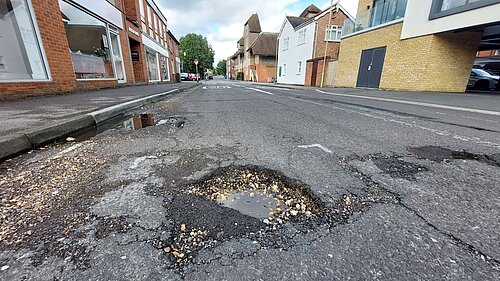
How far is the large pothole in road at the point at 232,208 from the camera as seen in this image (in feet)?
4.41

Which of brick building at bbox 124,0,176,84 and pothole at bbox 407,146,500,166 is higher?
brick building at bbox 124,0,176,84

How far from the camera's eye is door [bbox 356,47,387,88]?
49.0 feet

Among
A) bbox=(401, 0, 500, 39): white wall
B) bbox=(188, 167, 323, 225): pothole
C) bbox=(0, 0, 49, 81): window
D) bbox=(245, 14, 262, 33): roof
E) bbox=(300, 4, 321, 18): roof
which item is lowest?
bbox=(188, 167, 323, 225): pothole

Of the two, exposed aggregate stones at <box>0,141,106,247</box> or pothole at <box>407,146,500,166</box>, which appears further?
pothole at <box>407,146,500,166</box>

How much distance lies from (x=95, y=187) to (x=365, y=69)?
1841 centimetres

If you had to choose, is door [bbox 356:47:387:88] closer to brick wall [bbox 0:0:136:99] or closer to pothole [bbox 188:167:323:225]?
pothole [bbox 188:167:323:225]

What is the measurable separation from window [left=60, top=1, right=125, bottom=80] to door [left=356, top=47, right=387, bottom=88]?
53.4 ft

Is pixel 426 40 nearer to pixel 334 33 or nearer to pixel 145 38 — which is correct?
pixel 334 33

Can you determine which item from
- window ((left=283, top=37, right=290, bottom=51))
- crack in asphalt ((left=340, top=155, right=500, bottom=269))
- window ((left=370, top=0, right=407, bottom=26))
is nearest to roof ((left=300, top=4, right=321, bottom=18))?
window ((left=283, top=37, right=290, bottom=51))

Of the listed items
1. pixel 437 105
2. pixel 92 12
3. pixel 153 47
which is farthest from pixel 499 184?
pixel 153 47

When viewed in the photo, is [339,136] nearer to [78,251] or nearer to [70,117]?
[78,251]

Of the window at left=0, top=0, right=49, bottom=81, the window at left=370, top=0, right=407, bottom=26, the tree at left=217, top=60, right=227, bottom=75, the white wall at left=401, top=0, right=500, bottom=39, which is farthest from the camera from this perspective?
the tree at left=217, top=60, right=227, bottom=75

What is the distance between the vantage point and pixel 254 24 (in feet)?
180

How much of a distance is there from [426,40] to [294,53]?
1764cm
